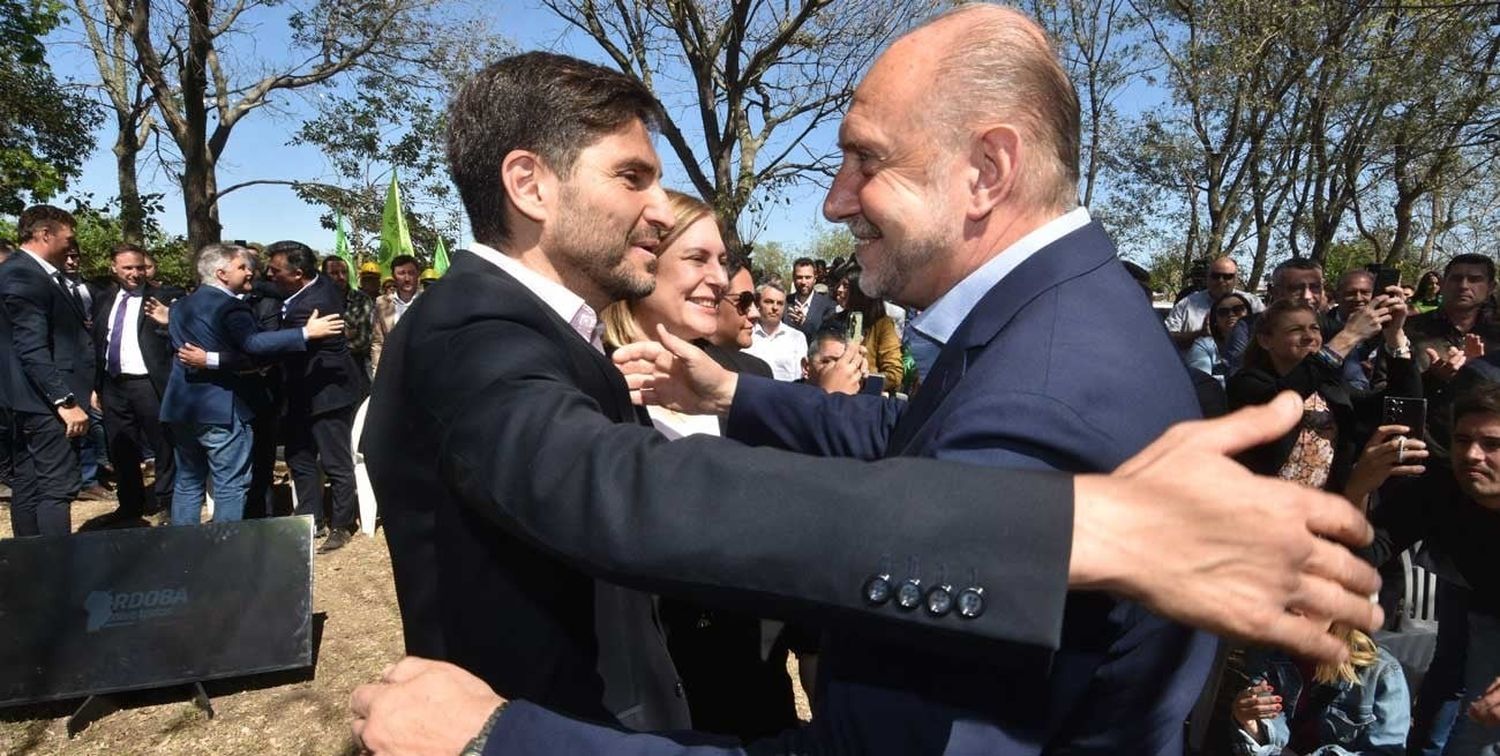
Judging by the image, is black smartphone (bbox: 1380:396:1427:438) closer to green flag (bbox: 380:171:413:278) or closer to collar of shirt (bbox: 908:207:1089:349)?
collar of shirt (bbox: 908:207:1089:349)

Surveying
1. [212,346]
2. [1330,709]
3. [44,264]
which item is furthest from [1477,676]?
[44,264]

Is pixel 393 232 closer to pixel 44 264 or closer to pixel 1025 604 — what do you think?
pixel 44 264

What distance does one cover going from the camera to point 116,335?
23.8 ft

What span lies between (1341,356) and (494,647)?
15.0 feet

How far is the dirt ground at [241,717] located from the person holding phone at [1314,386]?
2764 mm

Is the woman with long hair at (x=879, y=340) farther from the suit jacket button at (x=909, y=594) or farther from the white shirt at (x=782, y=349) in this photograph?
the suit jacket button at (x=909, y=594)

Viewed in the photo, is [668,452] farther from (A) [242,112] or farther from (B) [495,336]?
(A) [242,112]

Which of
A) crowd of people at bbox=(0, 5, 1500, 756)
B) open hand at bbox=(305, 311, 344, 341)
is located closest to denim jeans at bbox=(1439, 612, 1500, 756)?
crowd of people at bbox=(0, 5, 1500, 756)

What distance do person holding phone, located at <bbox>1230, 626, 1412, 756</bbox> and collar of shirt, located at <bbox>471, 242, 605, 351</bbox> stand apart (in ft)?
9.95

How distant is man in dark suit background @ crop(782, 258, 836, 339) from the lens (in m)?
9.65

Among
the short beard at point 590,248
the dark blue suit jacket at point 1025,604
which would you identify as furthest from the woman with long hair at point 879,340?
the dark blue suit jacket at point 1025,604

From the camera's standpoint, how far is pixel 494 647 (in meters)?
1.35

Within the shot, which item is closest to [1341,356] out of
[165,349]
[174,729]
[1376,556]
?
[1376,556]

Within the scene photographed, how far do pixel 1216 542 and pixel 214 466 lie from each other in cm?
666
